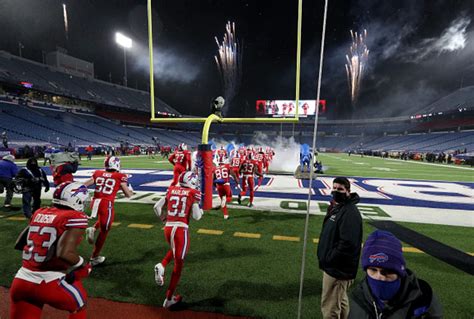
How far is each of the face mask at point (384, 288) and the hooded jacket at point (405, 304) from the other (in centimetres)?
2

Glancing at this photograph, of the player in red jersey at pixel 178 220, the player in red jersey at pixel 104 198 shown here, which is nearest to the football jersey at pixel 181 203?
the player in red jersey at pixel 178 220

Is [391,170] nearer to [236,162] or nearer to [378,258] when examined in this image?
[236,162]

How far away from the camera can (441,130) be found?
53.7 meters

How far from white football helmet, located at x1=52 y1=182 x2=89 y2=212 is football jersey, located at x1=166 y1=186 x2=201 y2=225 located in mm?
1254

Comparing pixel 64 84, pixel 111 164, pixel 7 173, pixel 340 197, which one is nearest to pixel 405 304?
pixel 340 197

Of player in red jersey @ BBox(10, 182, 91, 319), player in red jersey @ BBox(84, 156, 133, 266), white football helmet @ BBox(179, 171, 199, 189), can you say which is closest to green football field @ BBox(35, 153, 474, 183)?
player in red jersey @ BBox(84, 156, 133, 266)

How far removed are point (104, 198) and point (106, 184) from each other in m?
0.27

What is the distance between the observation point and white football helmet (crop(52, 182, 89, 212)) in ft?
7.57

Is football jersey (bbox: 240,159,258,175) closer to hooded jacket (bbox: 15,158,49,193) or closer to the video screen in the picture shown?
hooded jacket (bbox: 15,158,49,193)

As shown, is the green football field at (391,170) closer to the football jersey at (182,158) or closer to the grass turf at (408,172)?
the grass turf at (408,172)

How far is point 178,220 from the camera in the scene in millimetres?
3475

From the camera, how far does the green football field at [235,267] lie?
3.44 m

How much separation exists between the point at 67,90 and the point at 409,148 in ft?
227

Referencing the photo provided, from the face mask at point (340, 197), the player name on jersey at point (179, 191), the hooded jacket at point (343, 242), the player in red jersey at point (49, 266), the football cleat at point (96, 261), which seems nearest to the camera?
the player in red jersey at point (49, 266)
